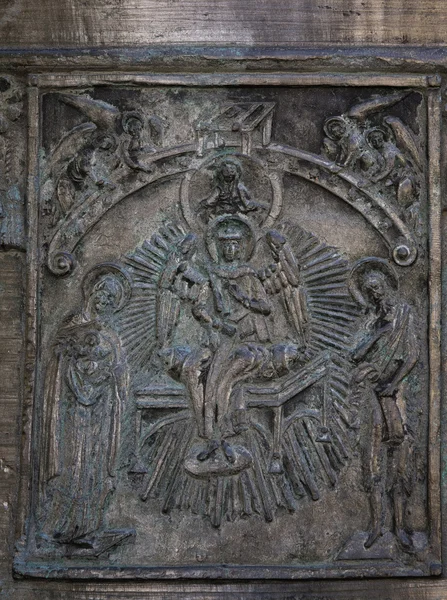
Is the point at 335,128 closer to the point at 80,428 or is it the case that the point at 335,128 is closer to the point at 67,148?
the point at 67,148

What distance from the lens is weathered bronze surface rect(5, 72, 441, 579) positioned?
17.3 feet

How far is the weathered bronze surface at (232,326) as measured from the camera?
5.27 meters

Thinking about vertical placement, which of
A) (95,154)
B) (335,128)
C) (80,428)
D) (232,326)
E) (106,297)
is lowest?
(80,428)

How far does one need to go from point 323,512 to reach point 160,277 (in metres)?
1.17

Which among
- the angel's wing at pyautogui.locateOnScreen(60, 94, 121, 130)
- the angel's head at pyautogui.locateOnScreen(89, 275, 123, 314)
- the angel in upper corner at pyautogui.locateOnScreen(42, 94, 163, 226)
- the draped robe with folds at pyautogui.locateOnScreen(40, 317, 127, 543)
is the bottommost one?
the draped robe with folds at pyautogui.locateOnScreen(40, 317, 127, 543)

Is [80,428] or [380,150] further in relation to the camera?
[380,150]

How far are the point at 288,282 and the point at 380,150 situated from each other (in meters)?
0.68

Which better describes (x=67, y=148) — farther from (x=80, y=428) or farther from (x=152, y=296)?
(x=80, y=428)

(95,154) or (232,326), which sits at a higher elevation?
(95,154)

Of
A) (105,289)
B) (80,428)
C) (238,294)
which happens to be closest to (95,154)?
(105,289)

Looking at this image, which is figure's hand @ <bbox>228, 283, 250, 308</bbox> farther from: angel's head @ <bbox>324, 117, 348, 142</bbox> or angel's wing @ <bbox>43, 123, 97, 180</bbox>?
angel's wing @ <bbox>43, 123, 97, 180</bbox>

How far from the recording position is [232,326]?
5.35 meters

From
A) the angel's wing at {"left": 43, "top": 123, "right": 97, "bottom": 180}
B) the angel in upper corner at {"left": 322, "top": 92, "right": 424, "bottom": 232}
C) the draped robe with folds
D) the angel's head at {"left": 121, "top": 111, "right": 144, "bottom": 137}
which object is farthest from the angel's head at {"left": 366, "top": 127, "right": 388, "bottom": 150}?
the draped robe with folds

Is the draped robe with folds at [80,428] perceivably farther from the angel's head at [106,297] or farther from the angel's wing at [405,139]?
the angel's wing at [405,139]
